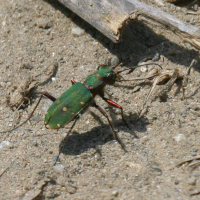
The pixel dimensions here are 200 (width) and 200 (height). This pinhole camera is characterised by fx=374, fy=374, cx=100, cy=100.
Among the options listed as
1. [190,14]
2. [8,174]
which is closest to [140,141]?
[8,174]

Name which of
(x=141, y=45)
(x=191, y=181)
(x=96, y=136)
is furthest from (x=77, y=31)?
(x=191, y=181)

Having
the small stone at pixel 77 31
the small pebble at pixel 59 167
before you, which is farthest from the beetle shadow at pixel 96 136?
the small stone at pixel 77 31

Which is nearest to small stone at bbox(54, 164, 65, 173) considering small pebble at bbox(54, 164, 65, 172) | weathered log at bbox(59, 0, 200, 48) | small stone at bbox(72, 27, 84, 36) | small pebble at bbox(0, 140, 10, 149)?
small pebble at bbox(54, 164, 65, 172)

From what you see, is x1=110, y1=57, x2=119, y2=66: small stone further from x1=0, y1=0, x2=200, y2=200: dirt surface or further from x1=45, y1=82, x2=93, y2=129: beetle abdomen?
x1=45, y1=82, x2=93, y2=129: beetle abdomen

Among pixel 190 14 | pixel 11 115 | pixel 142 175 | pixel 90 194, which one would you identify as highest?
pixel 190 14

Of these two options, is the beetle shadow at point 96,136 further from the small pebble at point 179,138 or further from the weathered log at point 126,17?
the weathered log at point 126,17

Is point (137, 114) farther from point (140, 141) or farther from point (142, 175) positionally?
point (142, 175)
